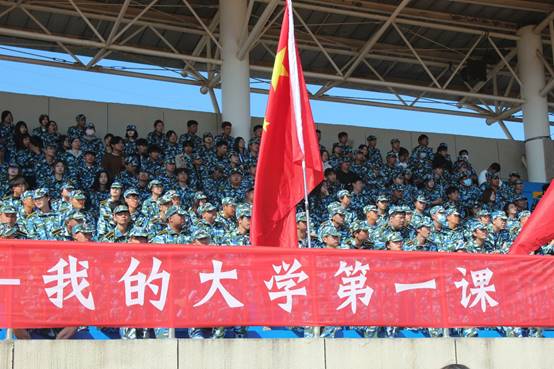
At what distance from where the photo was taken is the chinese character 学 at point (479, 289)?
27.8 ft

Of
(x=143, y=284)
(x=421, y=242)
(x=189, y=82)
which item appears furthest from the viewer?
(x=189, y=82)

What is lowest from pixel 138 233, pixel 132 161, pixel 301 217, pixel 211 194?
pixel 138 233

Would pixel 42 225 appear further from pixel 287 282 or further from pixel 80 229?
pixel 287 282

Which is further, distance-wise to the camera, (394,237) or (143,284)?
(394,237)

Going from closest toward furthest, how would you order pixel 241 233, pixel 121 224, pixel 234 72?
pixel 121 224 → pixel 241 233 → pixel 234 72

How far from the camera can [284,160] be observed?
8555mm

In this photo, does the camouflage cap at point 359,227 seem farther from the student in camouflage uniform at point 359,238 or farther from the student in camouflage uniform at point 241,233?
the student in camouflage uniform at point 241,233

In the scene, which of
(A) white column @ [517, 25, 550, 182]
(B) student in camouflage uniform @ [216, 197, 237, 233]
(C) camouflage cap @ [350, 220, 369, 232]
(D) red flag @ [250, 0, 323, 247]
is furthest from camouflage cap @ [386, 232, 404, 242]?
(A) white column @ [517, 25, 550, 182]

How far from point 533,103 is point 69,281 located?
49.4 feet

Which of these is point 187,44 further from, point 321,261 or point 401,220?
point 321,261

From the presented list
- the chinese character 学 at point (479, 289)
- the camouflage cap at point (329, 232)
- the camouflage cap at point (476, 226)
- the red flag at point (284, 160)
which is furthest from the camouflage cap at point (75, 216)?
the camouflage cap at point (476, 226)

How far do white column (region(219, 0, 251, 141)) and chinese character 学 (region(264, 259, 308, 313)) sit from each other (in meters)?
8.46

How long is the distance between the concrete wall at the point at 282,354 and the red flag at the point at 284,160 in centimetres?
111

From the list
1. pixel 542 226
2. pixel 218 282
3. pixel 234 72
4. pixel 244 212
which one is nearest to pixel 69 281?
pixel 218 282
